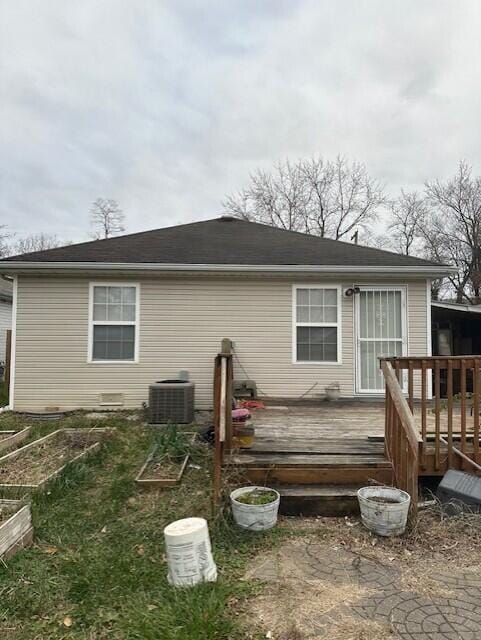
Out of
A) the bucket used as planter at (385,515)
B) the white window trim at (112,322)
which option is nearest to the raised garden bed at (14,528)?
the bucket used as planter at (385,515)

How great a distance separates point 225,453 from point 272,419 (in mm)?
1541

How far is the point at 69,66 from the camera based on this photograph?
8961mm

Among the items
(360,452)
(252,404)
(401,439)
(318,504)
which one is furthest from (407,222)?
(318,504)

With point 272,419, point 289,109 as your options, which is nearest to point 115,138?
point 289,109

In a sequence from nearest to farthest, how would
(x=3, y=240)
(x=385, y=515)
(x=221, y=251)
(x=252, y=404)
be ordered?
(x=385, y=515) < (x=252, y=404) < (x=221, y=251) < (x=3, y=240)

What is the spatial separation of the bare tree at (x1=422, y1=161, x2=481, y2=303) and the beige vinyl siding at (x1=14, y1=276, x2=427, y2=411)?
64.0 feet

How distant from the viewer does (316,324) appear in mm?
7023

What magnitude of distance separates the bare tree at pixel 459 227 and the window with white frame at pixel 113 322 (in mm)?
21148

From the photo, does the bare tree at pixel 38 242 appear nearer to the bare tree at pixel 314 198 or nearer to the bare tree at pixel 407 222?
the bare tree at pixel 314 198

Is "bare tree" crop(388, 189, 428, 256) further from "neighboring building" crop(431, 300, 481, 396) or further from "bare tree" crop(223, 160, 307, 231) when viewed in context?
"neighboring building" crop(431, 300, 481, 396)

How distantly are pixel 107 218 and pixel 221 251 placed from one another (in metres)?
20.5

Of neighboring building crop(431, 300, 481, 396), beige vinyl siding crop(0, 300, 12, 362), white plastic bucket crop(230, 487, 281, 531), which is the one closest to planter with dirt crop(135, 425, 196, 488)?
white plastic bucket crop(230, 487, 281, 531)

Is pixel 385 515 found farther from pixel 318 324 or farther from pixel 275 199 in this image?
pixel 275 199

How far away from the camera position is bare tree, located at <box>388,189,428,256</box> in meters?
25.5
